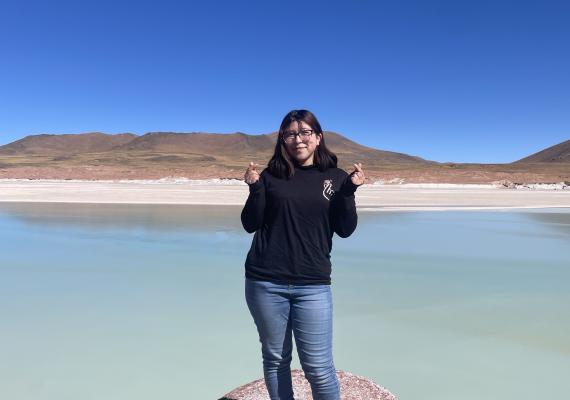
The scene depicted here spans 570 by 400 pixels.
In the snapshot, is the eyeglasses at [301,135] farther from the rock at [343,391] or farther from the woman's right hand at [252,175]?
the rock at [343,391]

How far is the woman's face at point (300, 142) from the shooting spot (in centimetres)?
236

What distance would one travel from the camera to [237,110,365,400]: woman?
7.52ft

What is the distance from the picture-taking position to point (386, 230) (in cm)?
1273

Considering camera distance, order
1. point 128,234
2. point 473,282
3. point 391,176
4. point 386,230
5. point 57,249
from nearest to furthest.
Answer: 1. point 473,282
2. point 57,249
3. point 128,234
4. point 386,230
5. point 391,176

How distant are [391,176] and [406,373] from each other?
48190 millimetres

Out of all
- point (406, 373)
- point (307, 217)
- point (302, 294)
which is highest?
point (307, 217)

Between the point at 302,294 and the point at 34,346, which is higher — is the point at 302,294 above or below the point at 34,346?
above

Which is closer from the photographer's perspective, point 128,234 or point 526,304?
point 526,304

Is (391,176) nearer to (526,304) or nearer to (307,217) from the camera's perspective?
(526,304)

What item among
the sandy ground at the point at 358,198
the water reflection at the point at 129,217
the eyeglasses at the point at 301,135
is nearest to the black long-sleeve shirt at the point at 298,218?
the eyeglasses at the point at 301,135

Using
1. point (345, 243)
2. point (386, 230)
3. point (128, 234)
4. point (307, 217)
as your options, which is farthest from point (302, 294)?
point (386, 230)

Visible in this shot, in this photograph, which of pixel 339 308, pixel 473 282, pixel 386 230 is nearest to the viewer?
pixel 339 308

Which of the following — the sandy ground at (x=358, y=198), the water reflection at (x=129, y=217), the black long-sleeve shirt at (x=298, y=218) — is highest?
the black long-sleeve shirt at (x=298, y=218)

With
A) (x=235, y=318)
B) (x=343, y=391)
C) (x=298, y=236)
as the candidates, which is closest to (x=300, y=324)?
(x=298, y=236)
